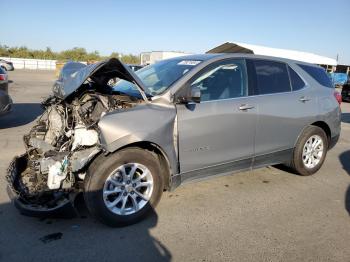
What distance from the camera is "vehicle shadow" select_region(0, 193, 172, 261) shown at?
305 centimetres

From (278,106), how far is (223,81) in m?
0.97

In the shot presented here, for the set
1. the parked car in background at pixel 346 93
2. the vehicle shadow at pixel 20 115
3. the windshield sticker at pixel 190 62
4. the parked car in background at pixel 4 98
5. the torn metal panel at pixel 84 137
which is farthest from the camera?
the parked car in background at pixel 346 93

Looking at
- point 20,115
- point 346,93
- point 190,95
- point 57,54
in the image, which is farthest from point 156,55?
point 57,54

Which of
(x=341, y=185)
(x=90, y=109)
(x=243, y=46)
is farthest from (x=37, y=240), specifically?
(x=243, y=46)

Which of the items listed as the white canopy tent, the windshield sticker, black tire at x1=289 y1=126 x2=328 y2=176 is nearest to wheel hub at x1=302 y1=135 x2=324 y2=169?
black tire at x1=289 y1=126 x2=328 y2=176

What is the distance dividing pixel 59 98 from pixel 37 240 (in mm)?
1637

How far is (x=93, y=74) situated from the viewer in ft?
13.0

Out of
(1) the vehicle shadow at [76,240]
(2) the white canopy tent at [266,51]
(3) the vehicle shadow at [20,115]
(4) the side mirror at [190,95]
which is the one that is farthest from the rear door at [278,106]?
(2) the white canopy tent at [266,51]

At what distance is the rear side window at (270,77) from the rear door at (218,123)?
0.25 meters

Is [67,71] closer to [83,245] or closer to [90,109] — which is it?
[90,109]

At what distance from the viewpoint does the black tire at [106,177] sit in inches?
130

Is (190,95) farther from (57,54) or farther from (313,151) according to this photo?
(57,54)

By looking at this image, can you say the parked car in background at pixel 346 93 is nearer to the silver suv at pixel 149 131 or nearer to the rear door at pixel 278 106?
the rear door at pixel 278 106

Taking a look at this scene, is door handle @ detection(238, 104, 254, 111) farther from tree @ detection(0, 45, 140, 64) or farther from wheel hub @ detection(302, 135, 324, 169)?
tree @ detection(0, 45, 140, 64)
